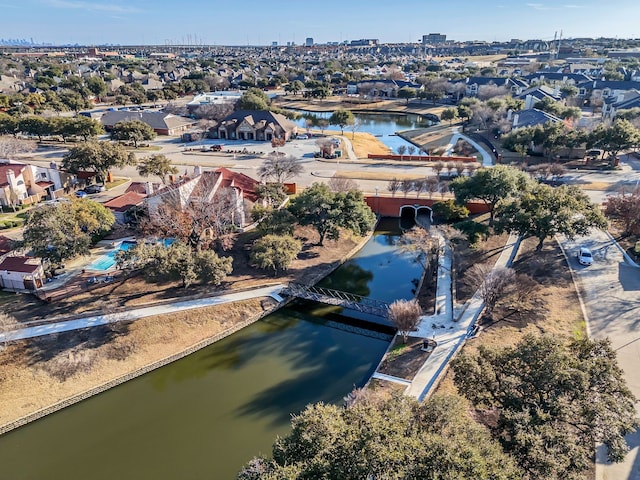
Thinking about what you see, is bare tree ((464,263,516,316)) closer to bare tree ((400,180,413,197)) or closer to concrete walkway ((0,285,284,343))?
concrete walkway ((0,285,284,343))

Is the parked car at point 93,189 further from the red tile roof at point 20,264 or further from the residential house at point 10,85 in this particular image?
the residential house at point 10,85

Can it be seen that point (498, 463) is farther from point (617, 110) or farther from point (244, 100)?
point (244, 100)

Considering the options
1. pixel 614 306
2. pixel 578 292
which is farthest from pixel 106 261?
pixel 614 306

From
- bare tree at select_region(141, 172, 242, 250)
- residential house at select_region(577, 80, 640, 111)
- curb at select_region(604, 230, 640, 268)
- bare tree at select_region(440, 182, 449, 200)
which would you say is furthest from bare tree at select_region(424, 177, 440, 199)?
residential house at select_region(577, 80, 640, 111)

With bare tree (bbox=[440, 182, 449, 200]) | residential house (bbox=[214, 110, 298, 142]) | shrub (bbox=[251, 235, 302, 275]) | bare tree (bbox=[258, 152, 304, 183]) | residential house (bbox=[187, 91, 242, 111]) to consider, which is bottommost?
shrub (bbox=[251, 235, 302, 275])

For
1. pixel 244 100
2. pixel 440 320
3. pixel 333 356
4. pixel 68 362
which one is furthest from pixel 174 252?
pixel 244 100

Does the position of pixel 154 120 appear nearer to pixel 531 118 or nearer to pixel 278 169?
pixel 278 169
